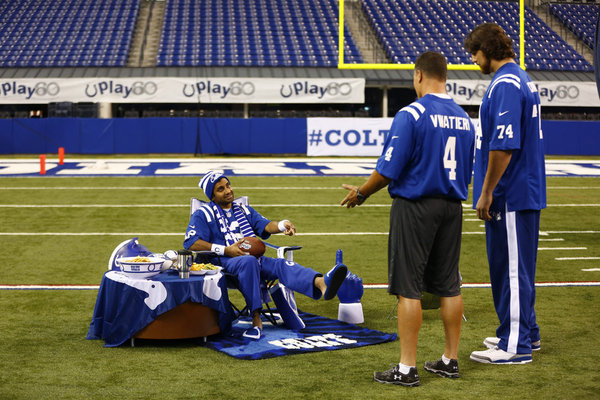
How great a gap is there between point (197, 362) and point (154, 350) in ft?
1.50

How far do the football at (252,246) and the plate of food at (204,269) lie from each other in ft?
0.92

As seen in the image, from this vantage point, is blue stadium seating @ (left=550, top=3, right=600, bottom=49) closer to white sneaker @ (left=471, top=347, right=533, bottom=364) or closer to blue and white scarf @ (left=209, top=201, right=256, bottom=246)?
blue and white scarf @ (left=209, top=201, right=256, bottom=246)

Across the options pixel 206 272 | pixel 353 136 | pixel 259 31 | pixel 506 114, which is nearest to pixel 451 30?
pixel 353 136

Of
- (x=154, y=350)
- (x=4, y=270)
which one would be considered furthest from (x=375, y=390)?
(x=4, y=270)

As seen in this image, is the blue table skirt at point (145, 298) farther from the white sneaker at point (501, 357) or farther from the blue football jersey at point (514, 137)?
the blue football jersey at point (514, 137)

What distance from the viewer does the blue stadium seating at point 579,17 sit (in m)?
35.1

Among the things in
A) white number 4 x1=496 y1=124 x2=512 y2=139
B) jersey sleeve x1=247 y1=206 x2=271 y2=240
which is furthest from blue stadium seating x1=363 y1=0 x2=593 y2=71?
white number 4 x1=496 y1=124 x2=512 y2=139

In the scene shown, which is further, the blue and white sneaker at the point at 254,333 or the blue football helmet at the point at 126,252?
the blue football helmet at the point at 126,252

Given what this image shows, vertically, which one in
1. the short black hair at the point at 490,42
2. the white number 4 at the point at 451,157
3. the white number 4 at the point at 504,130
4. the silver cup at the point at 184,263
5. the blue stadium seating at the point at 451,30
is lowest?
the silver cup at the point at 184,263

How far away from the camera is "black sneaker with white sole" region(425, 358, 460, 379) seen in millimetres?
4887

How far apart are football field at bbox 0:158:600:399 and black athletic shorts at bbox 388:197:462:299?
0.57 m

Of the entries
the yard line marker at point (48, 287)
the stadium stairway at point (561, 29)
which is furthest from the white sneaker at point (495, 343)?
the stadium stairway at point (561, 29)

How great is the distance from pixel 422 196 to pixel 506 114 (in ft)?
2.50

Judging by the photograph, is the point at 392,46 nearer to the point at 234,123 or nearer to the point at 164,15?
the point at 234,123
